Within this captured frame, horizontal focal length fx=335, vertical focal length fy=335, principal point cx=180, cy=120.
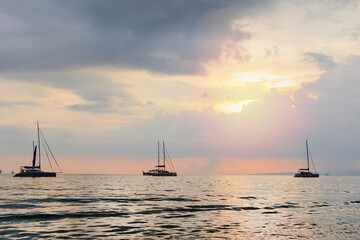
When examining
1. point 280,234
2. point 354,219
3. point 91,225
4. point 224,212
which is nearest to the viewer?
point 280,234

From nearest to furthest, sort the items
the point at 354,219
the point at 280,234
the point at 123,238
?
the point at 123,238 < the point at 280,234 < the point at 354,219

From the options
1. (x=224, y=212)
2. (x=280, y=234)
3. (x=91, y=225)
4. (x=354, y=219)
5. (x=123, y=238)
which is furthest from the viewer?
(x=224, y=212)

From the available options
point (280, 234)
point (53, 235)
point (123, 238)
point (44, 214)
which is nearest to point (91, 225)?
point (53, 235)

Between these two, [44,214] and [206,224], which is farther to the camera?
[44,214]

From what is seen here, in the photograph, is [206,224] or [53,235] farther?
[206,224]

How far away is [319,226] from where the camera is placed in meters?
27.6

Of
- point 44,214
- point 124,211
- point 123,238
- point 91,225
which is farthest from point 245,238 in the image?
point 44,214

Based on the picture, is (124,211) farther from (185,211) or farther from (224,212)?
(224,212)

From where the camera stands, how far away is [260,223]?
28.8 metres

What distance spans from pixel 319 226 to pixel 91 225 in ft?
61.6

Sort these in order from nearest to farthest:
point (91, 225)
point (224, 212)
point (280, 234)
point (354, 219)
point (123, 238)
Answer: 1. point (123, 238)
2. point (280, 234)
3. point (91, 225)
4. point (354, 219)
5. point (224, 212)

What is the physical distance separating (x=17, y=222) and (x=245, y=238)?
19302 millimetres

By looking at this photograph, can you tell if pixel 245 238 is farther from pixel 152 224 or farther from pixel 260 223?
pixel 152 224

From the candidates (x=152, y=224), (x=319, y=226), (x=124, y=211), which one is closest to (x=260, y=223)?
(x=319, y=226)
